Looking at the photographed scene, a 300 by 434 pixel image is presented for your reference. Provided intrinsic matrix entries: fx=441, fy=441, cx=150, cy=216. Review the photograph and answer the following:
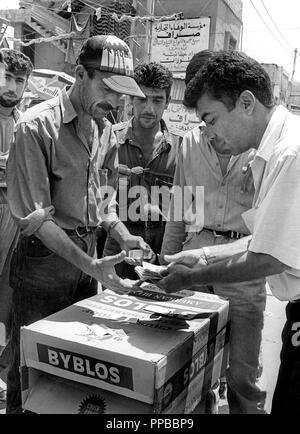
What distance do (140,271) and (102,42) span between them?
88 cm

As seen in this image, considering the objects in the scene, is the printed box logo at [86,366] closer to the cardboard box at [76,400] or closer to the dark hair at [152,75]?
the cardboard box at [76,400]

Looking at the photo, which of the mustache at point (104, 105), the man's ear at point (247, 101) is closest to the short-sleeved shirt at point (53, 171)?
the mustache at point (104, 105)

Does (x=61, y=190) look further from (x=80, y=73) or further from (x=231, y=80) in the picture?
(x=231, y=80)

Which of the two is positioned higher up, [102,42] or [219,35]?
[219,35]

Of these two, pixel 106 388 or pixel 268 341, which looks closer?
pixel 106 388

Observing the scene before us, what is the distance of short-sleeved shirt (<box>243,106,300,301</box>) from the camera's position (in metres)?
1.22

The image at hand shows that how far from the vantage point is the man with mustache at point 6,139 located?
9.73ft

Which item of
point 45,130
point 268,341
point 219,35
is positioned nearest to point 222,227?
point 45,130

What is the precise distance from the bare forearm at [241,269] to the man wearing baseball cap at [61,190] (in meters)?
0.33

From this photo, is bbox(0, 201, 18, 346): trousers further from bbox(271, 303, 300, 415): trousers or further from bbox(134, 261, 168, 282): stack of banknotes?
bbox(271, 303, 300, 415): trousers

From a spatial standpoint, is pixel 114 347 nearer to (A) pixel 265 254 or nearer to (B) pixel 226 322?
(A) pixel 265 254

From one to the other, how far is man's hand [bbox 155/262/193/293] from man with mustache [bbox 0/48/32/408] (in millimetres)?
1673
